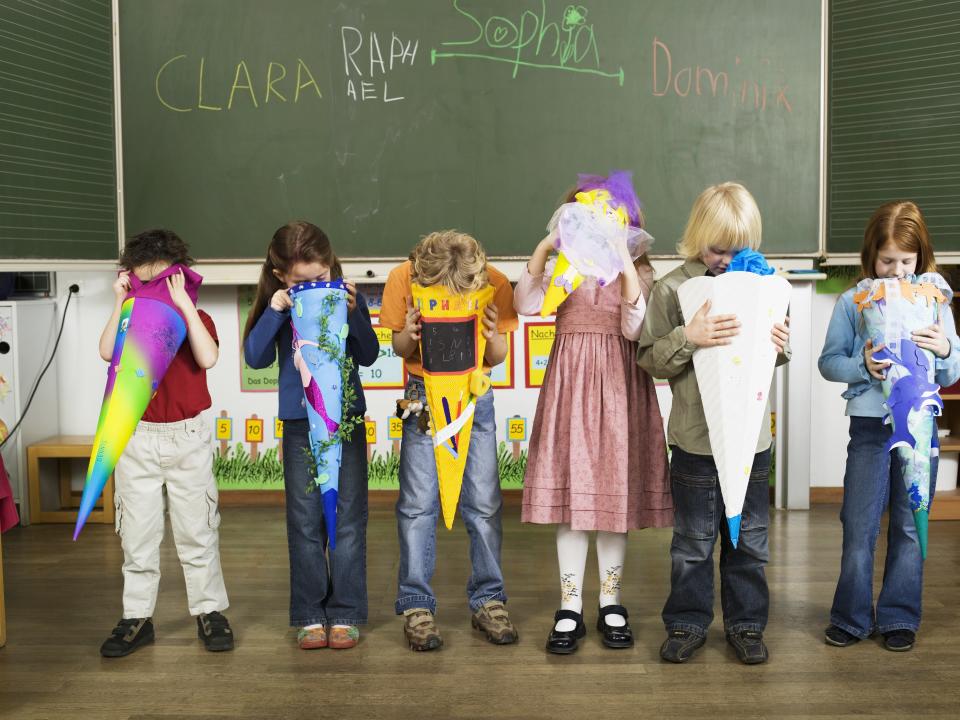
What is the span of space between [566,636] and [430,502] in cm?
47

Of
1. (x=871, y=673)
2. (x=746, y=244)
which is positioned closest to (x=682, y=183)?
(x=746, y=244)

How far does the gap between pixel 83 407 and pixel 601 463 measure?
268cm

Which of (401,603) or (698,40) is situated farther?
(698,40)

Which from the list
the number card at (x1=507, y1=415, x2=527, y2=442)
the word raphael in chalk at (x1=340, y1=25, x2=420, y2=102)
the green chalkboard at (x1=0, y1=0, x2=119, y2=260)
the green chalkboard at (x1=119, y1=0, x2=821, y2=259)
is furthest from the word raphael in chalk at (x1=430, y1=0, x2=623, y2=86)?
the number card at (x1=507, y1=415, x2=527, y2=442)

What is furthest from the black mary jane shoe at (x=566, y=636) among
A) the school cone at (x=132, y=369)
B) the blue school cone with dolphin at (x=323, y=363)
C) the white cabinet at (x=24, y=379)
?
the white cabinet at (x=24, y=379)

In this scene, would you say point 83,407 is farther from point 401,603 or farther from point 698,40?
point 698,40

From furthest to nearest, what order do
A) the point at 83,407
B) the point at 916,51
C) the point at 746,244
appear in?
the point at 83,407, the point at 916,51, the point at 746,244

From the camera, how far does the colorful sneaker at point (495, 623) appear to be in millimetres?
2482

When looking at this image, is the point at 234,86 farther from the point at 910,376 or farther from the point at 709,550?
the point at 910,376

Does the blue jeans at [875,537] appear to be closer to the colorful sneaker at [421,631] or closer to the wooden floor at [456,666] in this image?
the wooden floor at [456,666]

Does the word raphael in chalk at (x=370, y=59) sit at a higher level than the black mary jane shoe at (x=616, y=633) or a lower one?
higher

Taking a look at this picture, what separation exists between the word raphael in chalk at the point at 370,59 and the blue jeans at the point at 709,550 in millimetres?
1986

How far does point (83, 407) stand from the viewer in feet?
13.7

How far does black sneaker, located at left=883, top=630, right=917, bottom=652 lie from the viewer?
7.89ft
